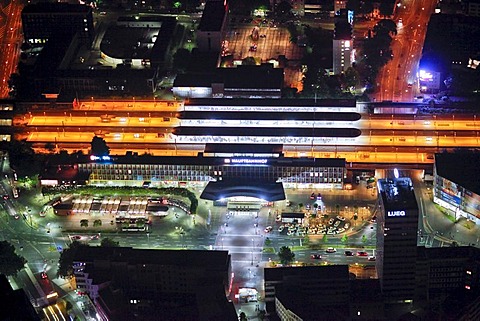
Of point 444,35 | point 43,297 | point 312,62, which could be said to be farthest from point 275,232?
point 444,35

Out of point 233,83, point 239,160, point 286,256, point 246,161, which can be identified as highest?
point 233,83

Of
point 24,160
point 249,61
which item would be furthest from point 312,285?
point 249,61

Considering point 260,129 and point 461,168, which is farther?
point 260,129

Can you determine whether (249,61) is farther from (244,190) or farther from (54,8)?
(244,190)

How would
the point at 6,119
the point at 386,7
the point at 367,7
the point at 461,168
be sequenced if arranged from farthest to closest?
the point at 367,7 < the point at 386,7 < the point at 6,119 < the point at 461,168

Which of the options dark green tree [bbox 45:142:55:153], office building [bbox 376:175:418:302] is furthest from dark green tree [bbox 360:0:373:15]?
office building [bbox 376:175:418:302]

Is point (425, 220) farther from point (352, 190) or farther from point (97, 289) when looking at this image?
point (97, 289)
